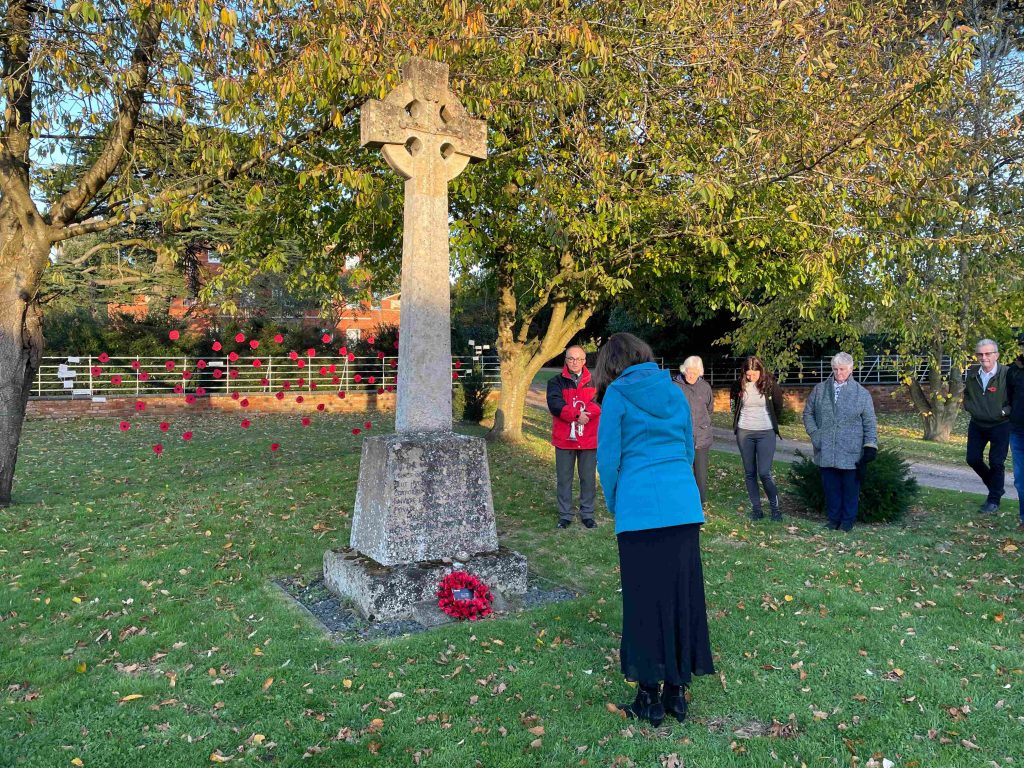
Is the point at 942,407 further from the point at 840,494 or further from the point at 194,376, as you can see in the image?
the point at 194,376

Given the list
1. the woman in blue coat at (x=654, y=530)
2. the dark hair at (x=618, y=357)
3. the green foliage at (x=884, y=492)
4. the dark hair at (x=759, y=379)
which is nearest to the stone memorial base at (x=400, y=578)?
the woman in blue coat at (x=654, y=530)

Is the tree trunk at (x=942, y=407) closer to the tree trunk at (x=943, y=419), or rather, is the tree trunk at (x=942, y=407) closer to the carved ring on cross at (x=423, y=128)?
the tree trunk at (x=943, y=419)

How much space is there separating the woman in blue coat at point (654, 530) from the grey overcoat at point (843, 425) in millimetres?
4349

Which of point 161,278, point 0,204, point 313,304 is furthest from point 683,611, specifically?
point 313,304

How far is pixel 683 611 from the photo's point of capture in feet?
12.2

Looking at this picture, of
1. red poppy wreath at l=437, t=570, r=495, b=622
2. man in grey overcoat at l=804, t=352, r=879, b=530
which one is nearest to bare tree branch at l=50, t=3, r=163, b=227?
red poppy wreath at l=437, t=570, r=495, b=622

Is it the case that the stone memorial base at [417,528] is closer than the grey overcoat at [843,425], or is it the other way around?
the stone memorial base at [417,528]

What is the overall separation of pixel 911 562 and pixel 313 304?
83.2 feet

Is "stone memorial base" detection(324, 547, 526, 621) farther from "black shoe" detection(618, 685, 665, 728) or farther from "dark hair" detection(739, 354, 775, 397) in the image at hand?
"dark hair" detection(739, 354, 775, 397)

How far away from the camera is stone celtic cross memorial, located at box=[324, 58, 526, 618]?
17.6ft

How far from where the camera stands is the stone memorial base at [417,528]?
205 inches

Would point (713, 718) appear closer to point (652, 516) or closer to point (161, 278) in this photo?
point (652, 516)

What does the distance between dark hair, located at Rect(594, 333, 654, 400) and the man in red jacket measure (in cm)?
353

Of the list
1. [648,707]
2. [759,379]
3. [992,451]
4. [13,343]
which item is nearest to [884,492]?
[992,451]
